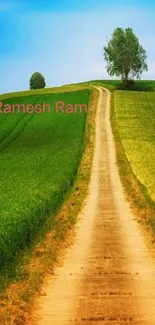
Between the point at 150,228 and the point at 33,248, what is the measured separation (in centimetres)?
599

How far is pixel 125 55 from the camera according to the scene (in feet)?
467

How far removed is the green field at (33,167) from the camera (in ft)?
62.1

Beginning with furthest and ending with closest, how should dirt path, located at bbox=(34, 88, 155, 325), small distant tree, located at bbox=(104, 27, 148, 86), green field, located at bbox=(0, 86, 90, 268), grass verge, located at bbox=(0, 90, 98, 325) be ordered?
1. small distant tree, located at bbox=(104, 27, 148, 86)
2. green field, located at bbox=(0, 86, 90, 268)
3. grass verge, located at bbox=(0, 90, 98, 325)
4. dirt path, located at bbox=(34, 88, 155, 325)

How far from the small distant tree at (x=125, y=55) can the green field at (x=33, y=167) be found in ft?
141

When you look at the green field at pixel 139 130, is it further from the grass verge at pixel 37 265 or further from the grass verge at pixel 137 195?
the grass verge at pixel 37 265

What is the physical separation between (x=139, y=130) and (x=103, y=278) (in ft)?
176

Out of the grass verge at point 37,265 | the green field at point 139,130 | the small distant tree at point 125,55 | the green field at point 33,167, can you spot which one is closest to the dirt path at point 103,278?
the grass verge at point 37,265

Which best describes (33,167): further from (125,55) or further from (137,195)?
(125,55)

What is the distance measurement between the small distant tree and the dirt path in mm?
117954

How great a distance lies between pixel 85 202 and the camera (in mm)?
30266

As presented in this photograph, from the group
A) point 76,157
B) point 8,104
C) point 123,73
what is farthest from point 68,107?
point 123,73

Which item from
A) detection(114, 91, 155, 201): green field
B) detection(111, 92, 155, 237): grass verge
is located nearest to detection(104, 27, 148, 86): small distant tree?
detection(114, 91, 155, 201): green field

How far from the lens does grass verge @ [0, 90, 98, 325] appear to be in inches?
512

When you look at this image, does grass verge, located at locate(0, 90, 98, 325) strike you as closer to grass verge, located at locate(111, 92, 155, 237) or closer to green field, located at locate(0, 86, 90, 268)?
green field, located at locate(0, 86, 90, 268)
